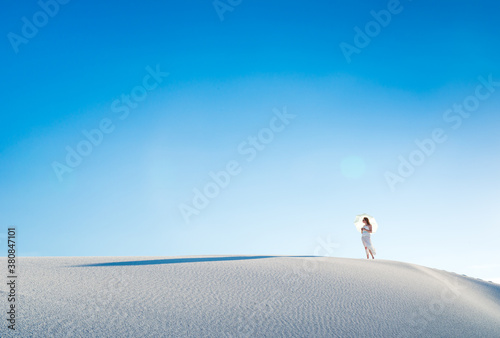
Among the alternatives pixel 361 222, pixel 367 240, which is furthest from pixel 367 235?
pixel 361 222

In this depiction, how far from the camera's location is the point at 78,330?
18.1 feet

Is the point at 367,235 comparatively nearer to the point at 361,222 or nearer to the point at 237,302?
the point at 361,222

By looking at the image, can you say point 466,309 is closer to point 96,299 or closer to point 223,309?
point 223,309

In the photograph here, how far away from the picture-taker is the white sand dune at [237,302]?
594cm

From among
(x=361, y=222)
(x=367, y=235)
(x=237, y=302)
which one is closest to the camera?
(x=237, y=302)

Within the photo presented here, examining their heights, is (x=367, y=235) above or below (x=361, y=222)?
below

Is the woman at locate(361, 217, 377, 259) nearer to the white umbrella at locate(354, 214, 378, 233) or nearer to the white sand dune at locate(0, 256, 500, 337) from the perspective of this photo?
the white umbrella at locate(354, 214, 378, 233)

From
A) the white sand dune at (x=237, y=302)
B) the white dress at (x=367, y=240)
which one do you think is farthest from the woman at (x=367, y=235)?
the white sand dune at (x=237, y=302)

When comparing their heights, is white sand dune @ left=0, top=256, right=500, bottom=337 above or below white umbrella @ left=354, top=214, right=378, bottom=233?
below

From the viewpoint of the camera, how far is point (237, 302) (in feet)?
23.7

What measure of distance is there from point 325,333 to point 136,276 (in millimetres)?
4676

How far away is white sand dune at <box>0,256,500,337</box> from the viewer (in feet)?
19.5

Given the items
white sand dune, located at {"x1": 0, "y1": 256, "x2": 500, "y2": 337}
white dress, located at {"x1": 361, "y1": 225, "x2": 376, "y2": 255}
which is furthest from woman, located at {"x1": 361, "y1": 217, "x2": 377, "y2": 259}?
white sand dune, located at {"x1": 0, "y1": 256, "x2": 500, "y2": 337}

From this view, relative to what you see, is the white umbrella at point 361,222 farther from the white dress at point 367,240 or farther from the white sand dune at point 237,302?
the white sand dune at point 237,302
